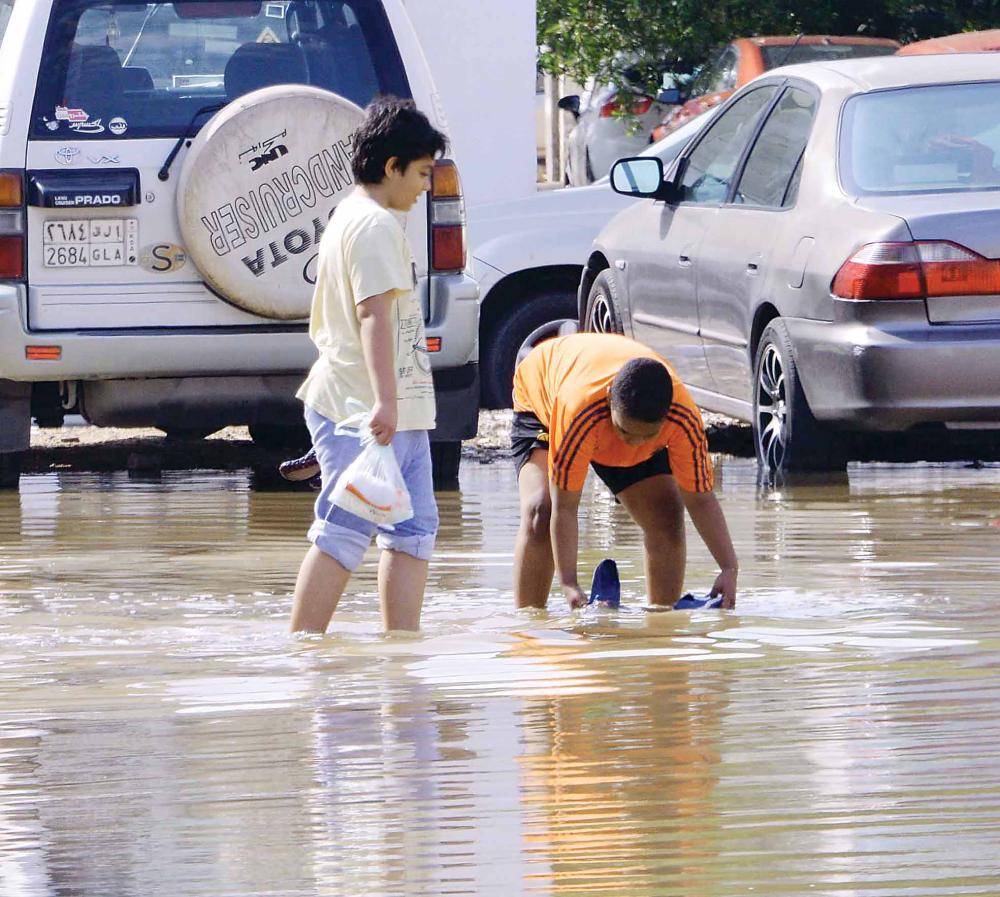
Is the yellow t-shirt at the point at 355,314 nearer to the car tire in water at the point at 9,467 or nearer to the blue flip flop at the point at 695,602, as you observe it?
the blue flip flop at the point at 695,602

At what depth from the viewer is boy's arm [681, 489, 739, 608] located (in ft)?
18.4

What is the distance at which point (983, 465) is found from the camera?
8766mm

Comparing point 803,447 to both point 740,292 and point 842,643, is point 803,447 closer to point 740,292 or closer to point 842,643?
point 740,292

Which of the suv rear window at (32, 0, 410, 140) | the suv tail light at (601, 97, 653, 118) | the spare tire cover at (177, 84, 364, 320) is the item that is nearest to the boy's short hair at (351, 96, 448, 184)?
the spare tire cover at (177, 84, 364, 320)

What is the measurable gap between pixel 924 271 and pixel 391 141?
2.65 meters

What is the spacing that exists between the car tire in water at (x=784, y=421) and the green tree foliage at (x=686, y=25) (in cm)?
811

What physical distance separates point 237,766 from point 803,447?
159 inches

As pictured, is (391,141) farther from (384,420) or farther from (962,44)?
(962,44)

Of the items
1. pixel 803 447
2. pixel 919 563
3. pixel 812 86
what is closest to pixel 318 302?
pixel 919 563

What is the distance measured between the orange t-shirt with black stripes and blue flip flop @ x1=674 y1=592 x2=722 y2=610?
0.99 feet

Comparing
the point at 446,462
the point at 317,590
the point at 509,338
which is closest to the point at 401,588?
the point at 317,590

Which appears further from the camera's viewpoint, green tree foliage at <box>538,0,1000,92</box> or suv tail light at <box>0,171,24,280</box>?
green tree foliage at <box>538,0,1000,92</box>

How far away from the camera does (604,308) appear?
391 inches

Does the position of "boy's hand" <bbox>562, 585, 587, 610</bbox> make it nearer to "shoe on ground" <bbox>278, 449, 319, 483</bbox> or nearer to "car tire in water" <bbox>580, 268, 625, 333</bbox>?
"shoe on ground" <bbox>278, 449, 319, 483</bbox>
